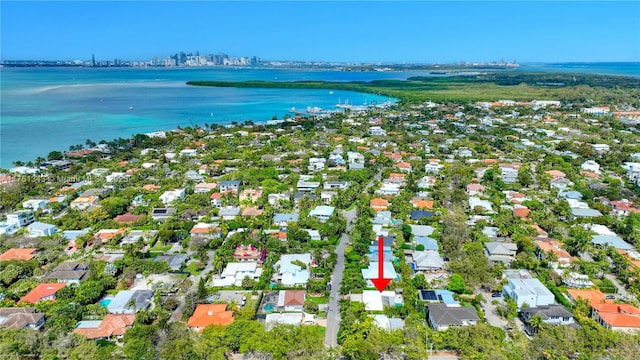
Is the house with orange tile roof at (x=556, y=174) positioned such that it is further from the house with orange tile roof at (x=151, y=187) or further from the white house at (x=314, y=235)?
the house with orange tile roof at (x=151, y=187)

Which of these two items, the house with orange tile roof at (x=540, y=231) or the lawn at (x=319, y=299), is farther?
the house with orange tile roof at (x=540, y=231)

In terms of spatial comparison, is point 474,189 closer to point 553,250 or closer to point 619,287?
point 553,250

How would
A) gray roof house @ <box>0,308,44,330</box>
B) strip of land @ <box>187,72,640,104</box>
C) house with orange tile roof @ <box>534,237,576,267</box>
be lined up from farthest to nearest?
strip of land @ <box>187,72,640,104</box>, house with orange tile roof @ <box>534,237,576,267</box>, gray roof house @ <box>0,308,44,330</box>

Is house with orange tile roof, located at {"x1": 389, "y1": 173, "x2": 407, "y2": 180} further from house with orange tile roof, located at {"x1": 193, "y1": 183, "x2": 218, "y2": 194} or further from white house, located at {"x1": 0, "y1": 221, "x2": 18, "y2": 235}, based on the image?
white house, located at {"x1": 0, "y1": 221, "x2": 18, "y2": 235}

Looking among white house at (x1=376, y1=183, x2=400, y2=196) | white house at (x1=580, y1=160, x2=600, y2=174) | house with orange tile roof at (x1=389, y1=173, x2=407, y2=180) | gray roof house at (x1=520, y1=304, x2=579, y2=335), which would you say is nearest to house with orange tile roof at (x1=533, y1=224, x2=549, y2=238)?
gray roof house at (x1=520, y1=304, x2=579, y2=335)

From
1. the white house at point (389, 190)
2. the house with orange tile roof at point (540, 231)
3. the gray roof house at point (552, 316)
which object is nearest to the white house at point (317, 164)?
the white house at point (389, 190)

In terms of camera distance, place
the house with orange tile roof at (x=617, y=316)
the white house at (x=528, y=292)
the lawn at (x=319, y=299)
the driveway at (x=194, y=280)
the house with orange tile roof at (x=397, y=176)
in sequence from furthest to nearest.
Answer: the house with orange tile roof at (x=397, y=176) → the lawn at (x=319, y=299) → the white house at (x=528, y=292) → the driveway at (x=194, y=280) → the house with orange tile roof at (x=617, y=316)
